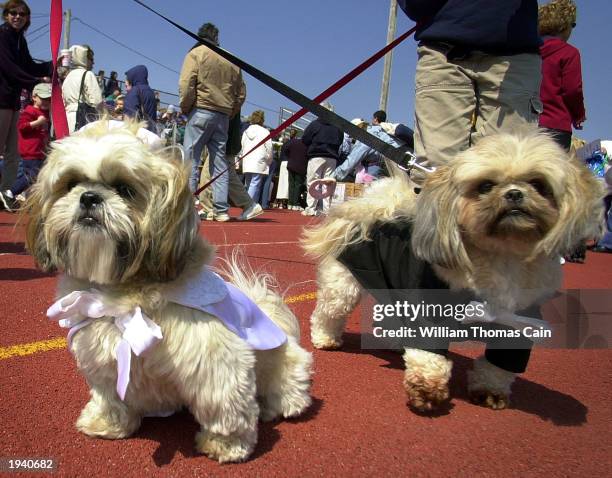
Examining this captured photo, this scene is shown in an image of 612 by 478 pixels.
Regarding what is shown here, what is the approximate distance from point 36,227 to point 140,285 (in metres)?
0.42

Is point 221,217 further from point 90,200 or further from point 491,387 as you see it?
point 90,200

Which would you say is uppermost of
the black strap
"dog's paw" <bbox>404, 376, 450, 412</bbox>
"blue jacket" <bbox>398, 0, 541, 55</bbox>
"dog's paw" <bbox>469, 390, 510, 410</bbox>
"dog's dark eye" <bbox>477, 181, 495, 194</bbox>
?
"blue jacket" <bbox>398, 0, 541, 55</bbox>

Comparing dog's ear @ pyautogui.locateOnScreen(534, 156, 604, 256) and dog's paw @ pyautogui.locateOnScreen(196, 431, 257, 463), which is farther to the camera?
dog's ear @ pyautogui.locateOnScreen(534, 156, 604, 256)

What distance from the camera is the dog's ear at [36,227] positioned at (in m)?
1.80

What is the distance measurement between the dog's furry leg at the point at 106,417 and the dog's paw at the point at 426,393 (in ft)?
4.05

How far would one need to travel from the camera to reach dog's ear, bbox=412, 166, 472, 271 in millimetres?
2396

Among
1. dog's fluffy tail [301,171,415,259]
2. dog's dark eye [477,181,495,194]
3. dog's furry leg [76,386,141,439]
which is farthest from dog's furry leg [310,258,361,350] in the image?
dog's furry leg [76,386,141,439]

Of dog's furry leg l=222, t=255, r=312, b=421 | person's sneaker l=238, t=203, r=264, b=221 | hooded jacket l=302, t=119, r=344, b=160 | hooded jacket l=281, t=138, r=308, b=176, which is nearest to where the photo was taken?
dog's furry leg l=222, t=255, r=312, b=421

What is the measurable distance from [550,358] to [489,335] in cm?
123

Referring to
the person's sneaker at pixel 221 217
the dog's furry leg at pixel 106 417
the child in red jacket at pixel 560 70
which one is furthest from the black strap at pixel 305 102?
the person's sneaker at pixel 221 217

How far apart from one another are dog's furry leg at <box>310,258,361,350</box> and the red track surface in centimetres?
10

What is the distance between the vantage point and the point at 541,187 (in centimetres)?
236

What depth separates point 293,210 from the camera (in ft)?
50.0

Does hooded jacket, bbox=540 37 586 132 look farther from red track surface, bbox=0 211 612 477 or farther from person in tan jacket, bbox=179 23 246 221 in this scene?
person in tan jacket, bbox=179 23 246 221
